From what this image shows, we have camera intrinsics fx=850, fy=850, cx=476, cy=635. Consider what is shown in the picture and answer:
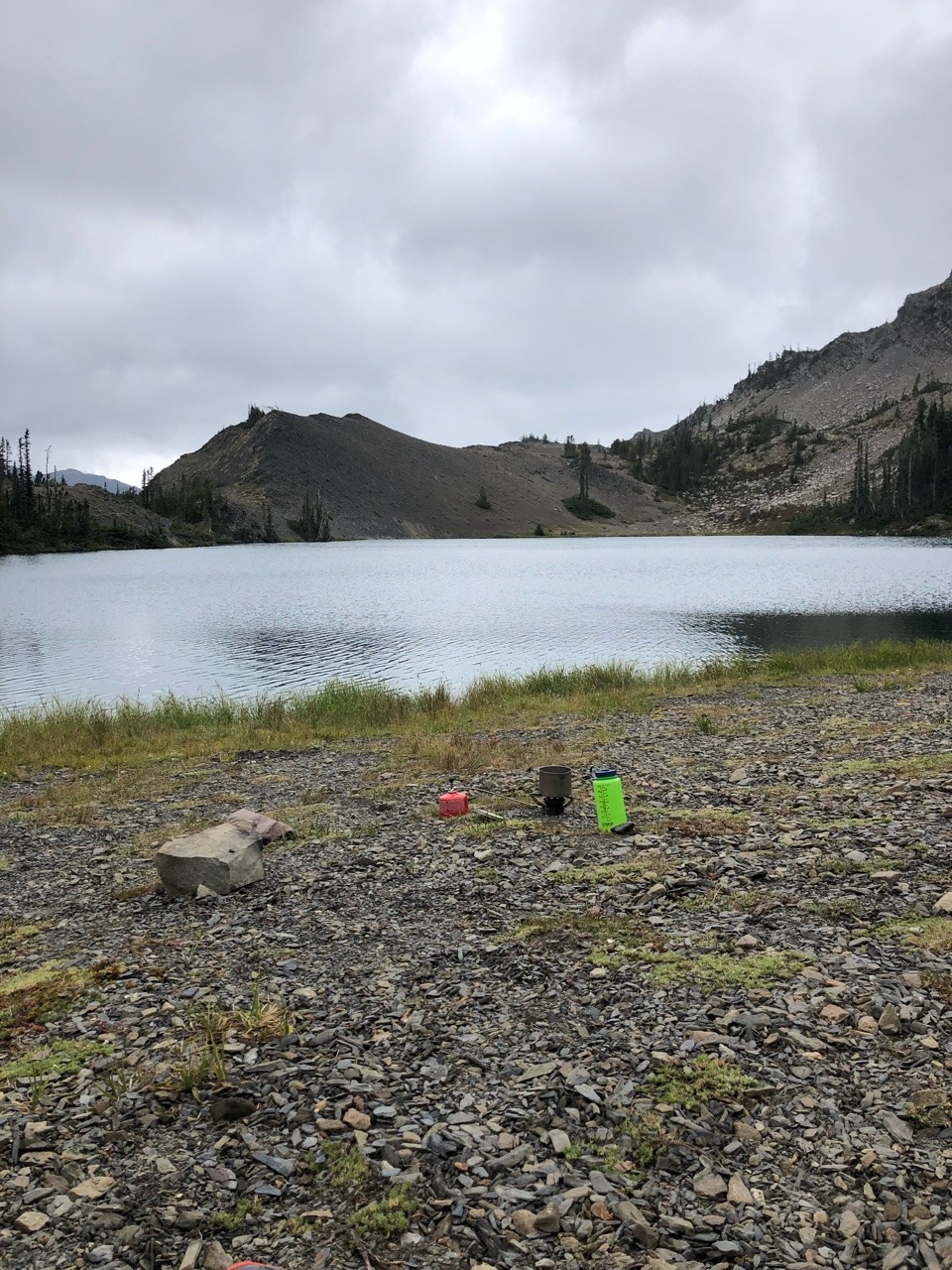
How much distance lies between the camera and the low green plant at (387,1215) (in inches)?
166

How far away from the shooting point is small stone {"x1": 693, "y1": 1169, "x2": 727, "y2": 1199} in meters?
4.30

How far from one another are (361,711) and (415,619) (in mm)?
24433

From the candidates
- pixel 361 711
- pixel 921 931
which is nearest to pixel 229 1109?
pixel 921 931

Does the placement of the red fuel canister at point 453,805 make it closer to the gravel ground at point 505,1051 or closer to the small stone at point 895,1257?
the gravel ground at point 505,1051

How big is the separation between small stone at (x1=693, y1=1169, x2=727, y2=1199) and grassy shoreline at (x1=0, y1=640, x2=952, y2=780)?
1468 centimetres

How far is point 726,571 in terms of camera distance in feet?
248

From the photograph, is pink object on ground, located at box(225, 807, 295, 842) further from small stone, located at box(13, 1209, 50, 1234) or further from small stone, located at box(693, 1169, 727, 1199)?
small stone, located at box(693, 1169, 727, 1199)

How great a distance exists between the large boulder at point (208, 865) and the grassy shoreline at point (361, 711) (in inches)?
366

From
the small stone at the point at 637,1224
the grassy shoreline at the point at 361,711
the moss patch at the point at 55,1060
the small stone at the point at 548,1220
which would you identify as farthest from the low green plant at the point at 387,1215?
the grassy shoreline at the point at 361,711

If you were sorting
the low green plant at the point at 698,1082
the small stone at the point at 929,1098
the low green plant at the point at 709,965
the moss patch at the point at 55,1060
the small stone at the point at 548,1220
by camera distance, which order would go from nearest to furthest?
the small stone at the point at 548,1220
the small stone at the point at 929,1098
the low green plant at the point at 698,1082
the moss patch at the point at 55,1060
the low green plant at the point at 709,965

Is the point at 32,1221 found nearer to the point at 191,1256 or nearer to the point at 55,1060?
the point at 191,1256

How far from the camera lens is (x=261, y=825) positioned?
10688mm

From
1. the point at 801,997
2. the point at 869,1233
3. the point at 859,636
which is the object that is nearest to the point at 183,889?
the point at 801,997

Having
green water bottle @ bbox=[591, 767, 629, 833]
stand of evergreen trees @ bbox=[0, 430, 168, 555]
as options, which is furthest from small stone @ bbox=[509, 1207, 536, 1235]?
stand of evergreen trees @ bbox=[0, 430, 168, 555]
